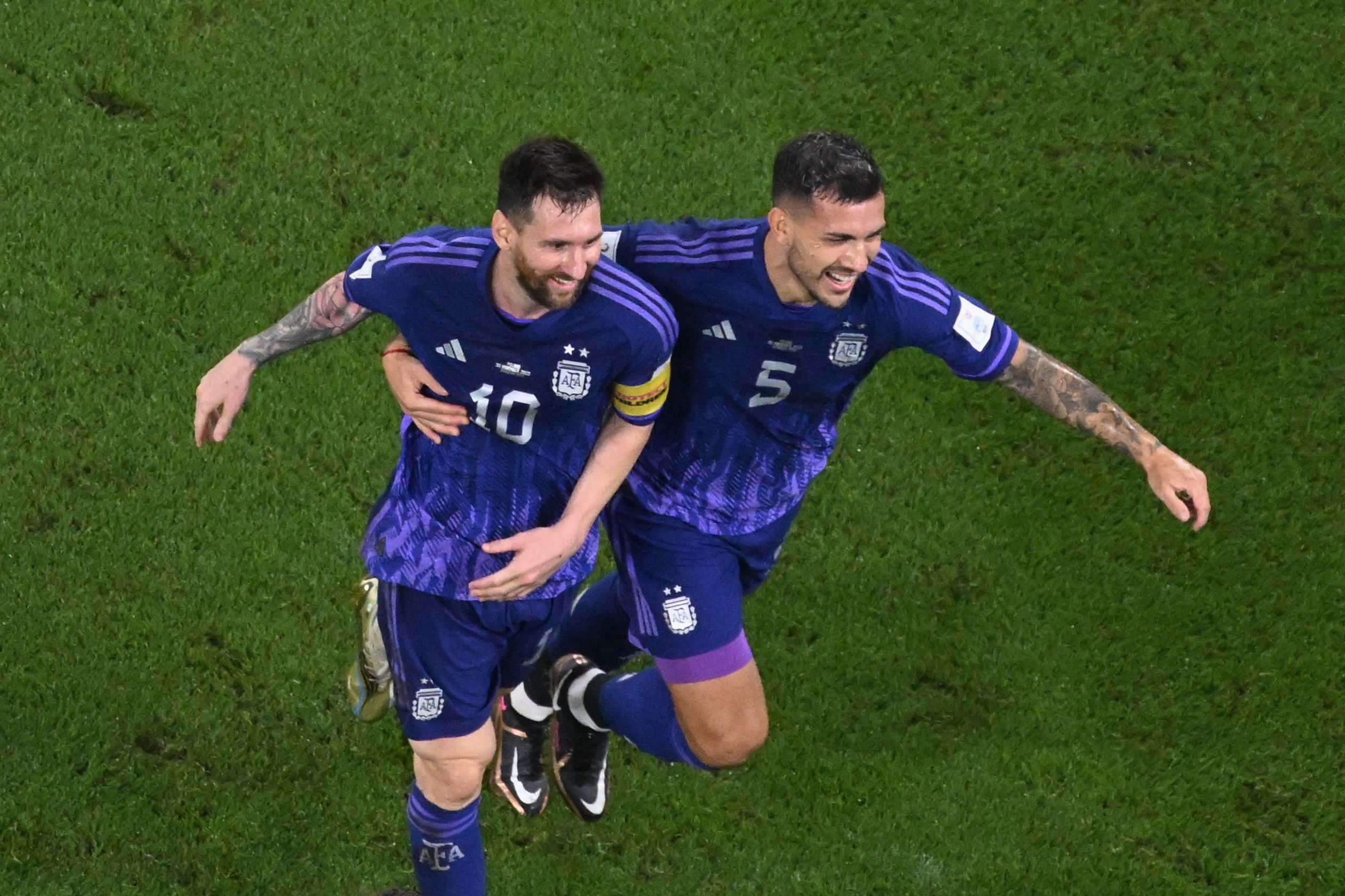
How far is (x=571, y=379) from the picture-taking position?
15.5ft

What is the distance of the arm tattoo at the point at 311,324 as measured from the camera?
4.98 metres

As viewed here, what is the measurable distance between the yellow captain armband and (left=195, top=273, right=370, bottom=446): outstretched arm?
0.82 m

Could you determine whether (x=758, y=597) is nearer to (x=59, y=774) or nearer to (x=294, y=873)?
(x=294, y=873)

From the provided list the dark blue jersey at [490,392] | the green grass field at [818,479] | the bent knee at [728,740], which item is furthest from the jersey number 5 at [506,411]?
the green grass field at [818,479]

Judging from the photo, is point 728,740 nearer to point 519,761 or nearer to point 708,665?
point 708,665

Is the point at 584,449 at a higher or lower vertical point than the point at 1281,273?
higher

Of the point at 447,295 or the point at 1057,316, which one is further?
the point at 1057,316

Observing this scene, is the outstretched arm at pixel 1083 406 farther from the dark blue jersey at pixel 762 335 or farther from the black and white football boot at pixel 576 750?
the black and white football boot at pixel 576 750

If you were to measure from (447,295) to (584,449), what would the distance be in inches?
25.4

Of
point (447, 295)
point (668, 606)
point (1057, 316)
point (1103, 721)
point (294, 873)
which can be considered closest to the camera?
point (447, 295)

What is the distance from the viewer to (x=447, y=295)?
4707 millimetres

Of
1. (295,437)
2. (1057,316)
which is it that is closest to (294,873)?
(295,437)

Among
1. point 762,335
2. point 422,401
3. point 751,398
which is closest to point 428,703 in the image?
point 422,401

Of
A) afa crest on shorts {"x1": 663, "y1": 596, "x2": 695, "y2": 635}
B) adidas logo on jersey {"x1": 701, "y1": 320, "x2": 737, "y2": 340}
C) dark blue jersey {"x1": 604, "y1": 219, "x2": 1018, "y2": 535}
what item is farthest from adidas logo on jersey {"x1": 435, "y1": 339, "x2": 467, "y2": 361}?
afa crest on shorts {"x1": 663, "y1": 596, "x2": 695, "y2": 635}
